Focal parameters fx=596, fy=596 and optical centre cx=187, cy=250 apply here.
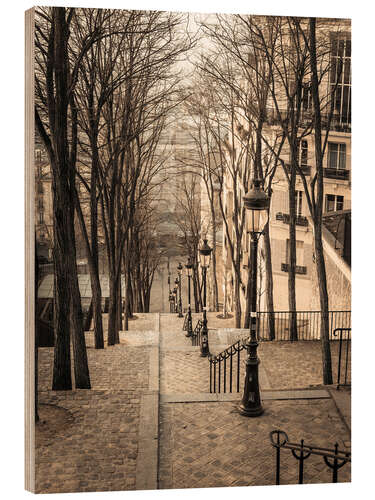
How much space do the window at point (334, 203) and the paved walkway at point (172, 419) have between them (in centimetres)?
156

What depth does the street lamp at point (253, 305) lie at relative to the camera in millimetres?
6078

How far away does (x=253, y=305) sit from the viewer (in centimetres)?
629

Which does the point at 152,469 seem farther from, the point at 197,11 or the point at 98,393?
the point at 197,11

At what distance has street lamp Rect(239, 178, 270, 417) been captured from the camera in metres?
6.08

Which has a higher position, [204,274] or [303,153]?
[303,153]

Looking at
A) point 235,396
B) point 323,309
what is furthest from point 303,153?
point 235,396

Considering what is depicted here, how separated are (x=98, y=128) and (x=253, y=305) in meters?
2.63

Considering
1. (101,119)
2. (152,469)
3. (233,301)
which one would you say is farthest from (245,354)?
(101,119)

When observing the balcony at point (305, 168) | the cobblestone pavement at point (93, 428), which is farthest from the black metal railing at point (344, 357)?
the cobblestone pavement at point (93, 428)

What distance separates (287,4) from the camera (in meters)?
6.38

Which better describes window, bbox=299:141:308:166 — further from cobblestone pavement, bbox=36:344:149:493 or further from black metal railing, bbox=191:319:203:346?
cobblestone pavement, bbox=36:344:149:493

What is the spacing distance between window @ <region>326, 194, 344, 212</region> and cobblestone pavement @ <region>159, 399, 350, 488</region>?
2.12 metres

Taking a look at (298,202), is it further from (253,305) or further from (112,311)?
(112,311)

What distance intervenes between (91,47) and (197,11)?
3.84ft
